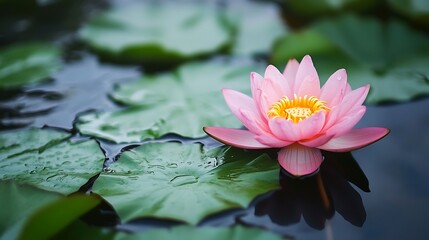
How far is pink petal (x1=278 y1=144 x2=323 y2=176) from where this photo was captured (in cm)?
129

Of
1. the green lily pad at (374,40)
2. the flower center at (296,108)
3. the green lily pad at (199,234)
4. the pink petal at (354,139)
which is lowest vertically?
the green lily pad at (199,234)

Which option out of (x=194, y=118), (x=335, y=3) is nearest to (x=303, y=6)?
(x=335, y=3)

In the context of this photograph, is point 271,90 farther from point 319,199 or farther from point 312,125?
point 319,199

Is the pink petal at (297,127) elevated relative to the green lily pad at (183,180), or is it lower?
elevated

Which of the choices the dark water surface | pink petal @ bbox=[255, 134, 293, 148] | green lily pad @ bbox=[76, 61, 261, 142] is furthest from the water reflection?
green lily pad @ bbox=[76, 61, 261, 142]

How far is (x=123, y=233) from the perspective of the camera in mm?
1199

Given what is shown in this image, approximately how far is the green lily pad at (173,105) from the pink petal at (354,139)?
0.35 m

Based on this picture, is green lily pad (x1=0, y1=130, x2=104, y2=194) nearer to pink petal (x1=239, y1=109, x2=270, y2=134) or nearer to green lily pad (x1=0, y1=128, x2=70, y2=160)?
green lily pad (x1=0, y1=128, x2=70, y2=160)

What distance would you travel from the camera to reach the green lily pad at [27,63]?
1.95 meters

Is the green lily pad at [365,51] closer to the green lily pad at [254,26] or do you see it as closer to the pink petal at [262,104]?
the green lily pad at [254,26]

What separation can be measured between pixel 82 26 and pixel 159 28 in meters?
0.42

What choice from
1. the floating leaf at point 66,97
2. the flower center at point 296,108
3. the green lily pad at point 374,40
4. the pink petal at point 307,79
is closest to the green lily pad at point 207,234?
the flower center at point 296,108

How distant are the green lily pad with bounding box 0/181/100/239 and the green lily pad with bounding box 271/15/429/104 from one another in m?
1.10

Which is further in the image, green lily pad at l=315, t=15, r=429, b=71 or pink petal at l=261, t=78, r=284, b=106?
green lily pad at l=315, t=15, r=429, b=71
